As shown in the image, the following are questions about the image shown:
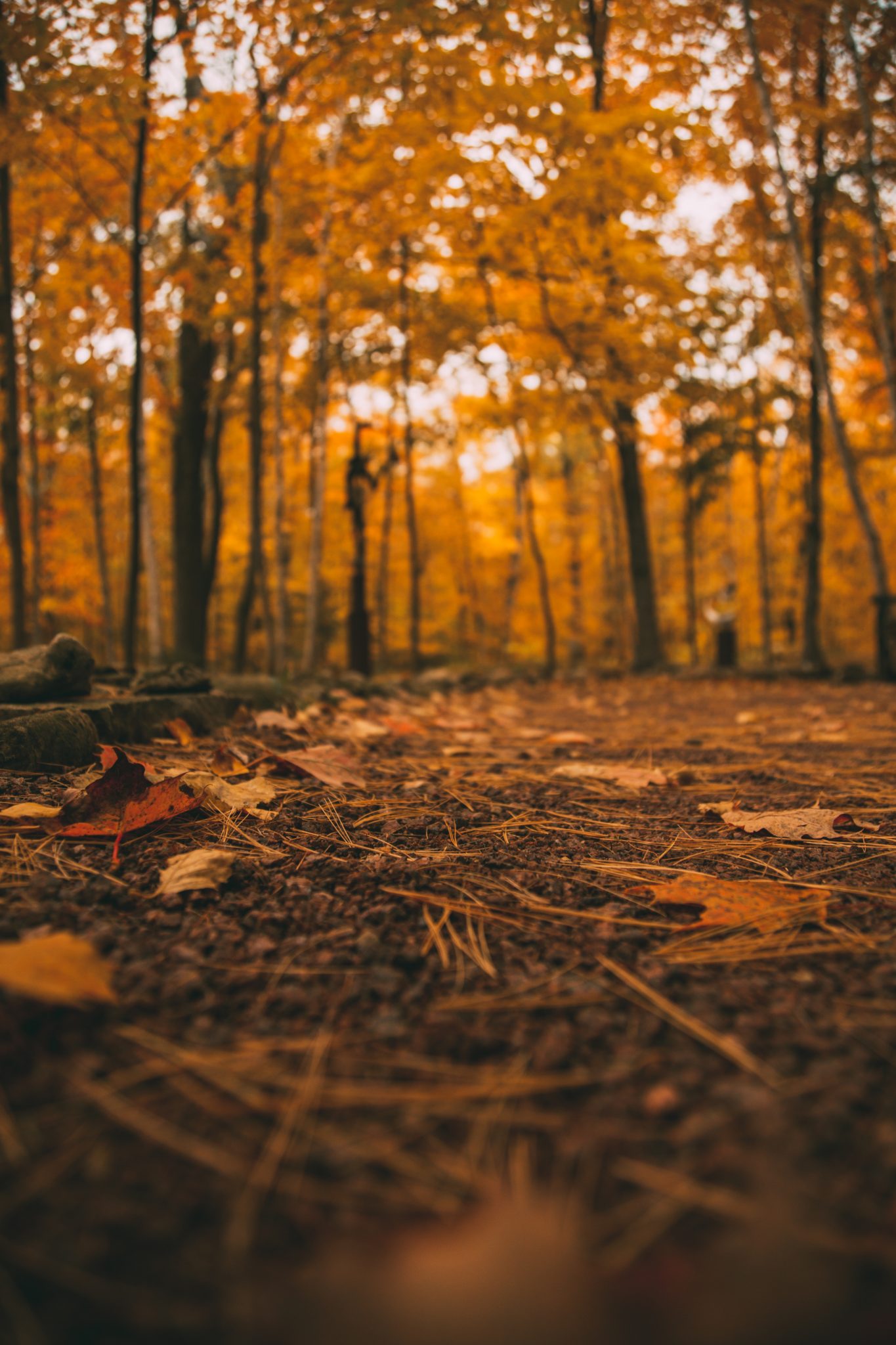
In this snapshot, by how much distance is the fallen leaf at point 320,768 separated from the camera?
1810mm

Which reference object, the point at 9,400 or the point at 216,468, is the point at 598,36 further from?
the point at 9,400

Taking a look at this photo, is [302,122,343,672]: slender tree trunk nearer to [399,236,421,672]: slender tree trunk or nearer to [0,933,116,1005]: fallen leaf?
[399,236,421,672]: slender tree trunk

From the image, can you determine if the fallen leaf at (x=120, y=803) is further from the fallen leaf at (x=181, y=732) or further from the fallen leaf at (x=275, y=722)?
the fallen leaf at (x=275, y=722)

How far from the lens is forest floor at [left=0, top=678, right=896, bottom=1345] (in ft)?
1.32

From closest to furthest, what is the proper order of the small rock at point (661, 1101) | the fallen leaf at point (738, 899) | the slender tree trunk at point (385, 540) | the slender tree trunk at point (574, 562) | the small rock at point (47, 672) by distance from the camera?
the small rock at point (661, 1101) → the fallen leaf at point (738, 899) → the small rock at point (47, 672) → the slender tree trunk at point (385, 540) → the slender tree trunk at point (574, 562)

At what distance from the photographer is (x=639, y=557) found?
9.04m

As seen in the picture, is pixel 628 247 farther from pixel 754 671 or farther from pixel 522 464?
pixel 754 671

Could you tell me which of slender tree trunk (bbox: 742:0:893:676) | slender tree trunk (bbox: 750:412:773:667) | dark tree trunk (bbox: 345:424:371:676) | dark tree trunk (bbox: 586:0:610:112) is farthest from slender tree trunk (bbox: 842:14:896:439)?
dark tree trunk (bbox: 345:424:371:676)

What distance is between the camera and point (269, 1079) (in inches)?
24.6

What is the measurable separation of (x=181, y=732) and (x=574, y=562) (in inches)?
598

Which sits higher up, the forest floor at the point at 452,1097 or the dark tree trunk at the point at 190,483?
the dark tree trunk at the point at 190,483

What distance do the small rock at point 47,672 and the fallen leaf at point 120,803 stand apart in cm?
76

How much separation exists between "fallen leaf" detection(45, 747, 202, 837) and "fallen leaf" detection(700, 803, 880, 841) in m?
1.18

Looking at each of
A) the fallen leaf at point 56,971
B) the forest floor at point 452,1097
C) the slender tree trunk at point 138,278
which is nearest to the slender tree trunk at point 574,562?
the slender tree trunk at point 138,278
